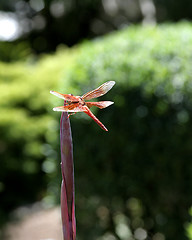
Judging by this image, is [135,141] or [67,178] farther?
[135,141]

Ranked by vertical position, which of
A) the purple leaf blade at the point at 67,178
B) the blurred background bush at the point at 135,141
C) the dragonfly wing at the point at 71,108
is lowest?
the purple leaf blade at the point at 67,178

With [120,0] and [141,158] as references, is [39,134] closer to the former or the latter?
[141,158]

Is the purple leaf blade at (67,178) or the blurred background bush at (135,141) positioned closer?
the purple leaf blade at (67,178)

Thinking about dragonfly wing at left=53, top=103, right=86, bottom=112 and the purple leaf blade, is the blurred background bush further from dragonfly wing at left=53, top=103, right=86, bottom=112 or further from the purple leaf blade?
dragonfly wing at left=53, top=103, right=86, bottom=112

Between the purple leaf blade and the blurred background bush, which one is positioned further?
the blurred background bush

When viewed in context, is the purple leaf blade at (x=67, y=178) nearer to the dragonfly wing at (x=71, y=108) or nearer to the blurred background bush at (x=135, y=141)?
the dragonfly wing at (x=71, y=108)

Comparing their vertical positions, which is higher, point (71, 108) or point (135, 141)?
point (135, 141)

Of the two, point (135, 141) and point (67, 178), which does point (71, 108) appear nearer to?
point (67, 178)

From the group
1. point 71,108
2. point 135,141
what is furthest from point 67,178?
point 135,141

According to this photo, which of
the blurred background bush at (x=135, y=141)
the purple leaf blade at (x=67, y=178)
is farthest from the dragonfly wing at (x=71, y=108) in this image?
the blurred background bush at (x=135, y=141)

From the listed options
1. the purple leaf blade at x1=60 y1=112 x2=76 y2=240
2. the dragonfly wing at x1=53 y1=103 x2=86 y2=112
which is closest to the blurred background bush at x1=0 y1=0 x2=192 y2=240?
the purple leaf blade at x1=60 y1=112 x2=76 y2=240

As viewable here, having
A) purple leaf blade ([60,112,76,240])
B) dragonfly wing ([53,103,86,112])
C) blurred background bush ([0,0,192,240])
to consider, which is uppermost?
blurred background bush ([0,0,192,240])
